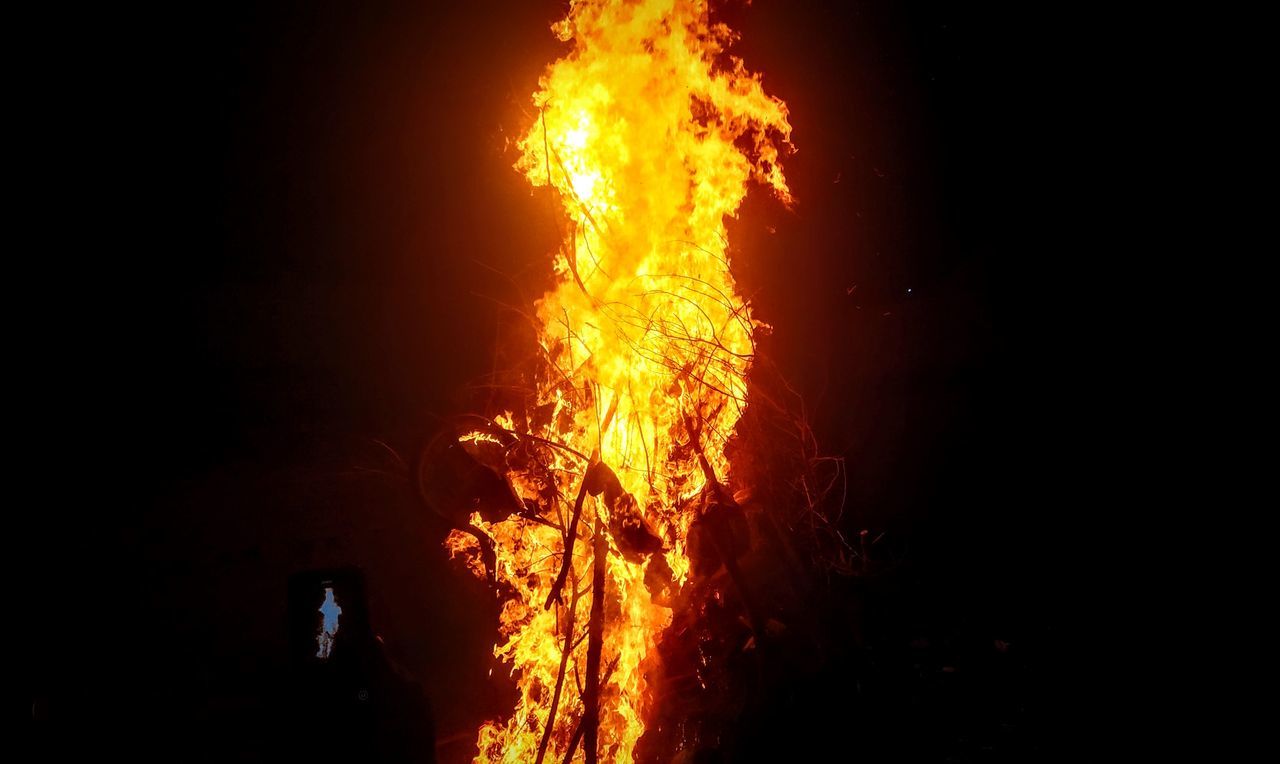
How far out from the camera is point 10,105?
516cm

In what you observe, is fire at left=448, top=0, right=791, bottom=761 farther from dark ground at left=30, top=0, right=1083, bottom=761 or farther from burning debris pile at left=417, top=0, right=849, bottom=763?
dark ground at left=30, top=0, right=1083, bottom=761

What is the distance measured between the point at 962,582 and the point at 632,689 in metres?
4.17

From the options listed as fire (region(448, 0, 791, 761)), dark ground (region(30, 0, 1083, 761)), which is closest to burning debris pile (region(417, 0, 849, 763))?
fire (region(448, 0, 791, 761))

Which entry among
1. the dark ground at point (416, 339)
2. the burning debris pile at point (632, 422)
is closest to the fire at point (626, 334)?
the burning debris pile at point (632, 422)

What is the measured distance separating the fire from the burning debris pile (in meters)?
0.02

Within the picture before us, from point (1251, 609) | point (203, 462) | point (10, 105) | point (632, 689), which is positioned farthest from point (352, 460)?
point (1251, 609)

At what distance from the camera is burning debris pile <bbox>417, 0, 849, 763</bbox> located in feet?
16.2

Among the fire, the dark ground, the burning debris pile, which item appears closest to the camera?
the burning debris pile

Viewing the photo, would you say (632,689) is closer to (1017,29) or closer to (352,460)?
(352,460)

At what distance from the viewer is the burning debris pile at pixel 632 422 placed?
4.93m

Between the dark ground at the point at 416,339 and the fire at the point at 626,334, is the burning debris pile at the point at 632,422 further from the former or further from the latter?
the dark ground at the point at 416,339

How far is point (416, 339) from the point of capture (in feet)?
20.8

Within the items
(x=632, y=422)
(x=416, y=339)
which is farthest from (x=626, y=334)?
(x=416, y=339)

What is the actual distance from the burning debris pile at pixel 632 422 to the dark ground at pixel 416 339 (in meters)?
0.60
